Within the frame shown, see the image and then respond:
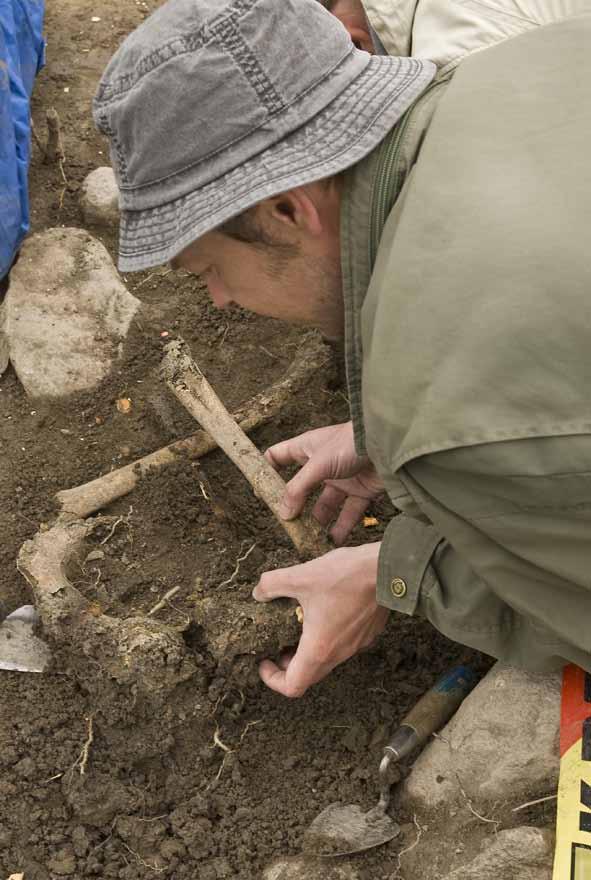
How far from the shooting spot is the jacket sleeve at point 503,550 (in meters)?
1.56

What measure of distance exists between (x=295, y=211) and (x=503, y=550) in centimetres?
76

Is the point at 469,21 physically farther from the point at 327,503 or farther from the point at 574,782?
the point at 574,782

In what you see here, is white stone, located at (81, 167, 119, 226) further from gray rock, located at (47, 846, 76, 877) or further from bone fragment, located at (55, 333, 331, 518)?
gray rock, located at (47, 846, 76, 877)

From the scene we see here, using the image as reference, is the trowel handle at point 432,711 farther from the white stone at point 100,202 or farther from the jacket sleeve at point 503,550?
the white stone at point 100,202

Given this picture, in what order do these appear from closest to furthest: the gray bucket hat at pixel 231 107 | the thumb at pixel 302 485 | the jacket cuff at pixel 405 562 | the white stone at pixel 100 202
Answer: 1. the gray bucket hat at pixel 231 107
2. the jacket cuff at pixel 405 562
3. the thumb at pixel 302 485
4. the white stone at pixel 100 202

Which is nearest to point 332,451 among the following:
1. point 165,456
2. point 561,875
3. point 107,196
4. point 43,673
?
point 165,456

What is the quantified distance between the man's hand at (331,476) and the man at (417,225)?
2.11ft

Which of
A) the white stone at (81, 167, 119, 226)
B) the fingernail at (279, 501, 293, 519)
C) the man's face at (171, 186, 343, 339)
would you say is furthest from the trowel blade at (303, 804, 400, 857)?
the white stone at (81, 167, 119, 226)

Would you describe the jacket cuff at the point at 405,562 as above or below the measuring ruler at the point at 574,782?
above

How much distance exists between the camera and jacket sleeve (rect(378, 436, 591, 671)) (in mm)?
1561

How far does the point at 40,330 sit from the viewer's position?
3.47 meters

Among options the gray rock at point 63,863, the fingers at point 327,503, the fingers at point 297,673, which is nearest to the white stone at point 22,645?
the gray rock at point 63,863

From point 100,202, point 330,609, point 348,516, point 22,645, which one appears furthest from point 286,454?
point 100,202

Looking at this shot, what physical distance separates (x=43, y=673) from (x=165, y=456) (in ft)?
2.54
